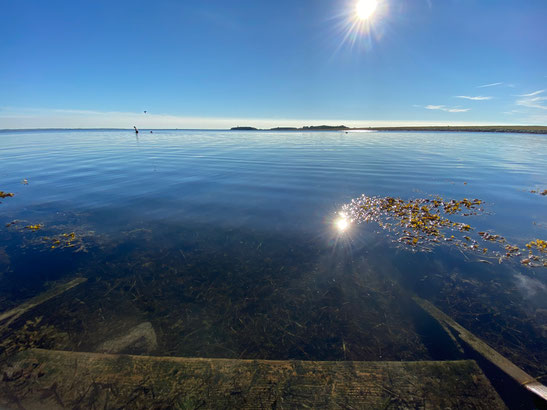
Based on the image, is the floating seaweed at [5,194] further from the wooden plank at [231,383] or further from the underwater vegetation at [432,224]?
the underwater vegetation at [432,224]

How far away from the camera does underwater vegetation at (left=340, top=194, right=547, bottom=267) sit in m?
7.46

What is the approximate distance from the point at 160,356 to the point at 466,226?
38.0 ft

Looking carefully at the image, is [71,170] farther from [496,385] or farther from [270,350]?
[496,385]

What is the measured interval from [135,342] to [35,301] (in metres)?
3.29

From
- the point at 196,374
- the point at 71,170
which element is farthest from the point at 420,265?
the point at 71,170

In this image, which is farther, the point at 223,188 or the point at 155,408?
the point at 223,188

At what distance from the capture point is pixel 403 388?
137 inches

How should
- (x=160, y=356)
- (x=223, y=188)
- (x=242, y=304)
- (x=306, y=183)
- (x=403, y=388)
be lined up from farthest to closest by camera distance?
(x=306, y=183) → (x=223, y=188) → (x=242, y=304) → (x=160, y=356) → (x=403, y=388)

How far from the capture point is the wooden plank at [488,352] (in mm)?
3445

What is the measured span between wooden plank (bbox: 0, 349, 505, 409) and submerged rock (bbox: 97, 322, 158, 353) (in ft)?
0.91

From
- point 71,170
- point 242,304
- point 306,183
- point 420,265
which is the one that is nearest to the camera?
point 242,304

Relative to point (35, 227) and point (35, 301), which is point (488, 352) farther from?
point (35, 227)

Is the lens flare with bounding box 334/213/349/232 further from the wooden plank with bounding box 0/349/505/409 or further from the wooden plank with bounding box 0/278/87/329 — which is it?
the wooden plank with bounding box 0/278/87/329

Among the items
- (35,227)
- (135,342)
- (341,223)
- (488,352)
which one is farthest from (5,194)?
(488,352)
